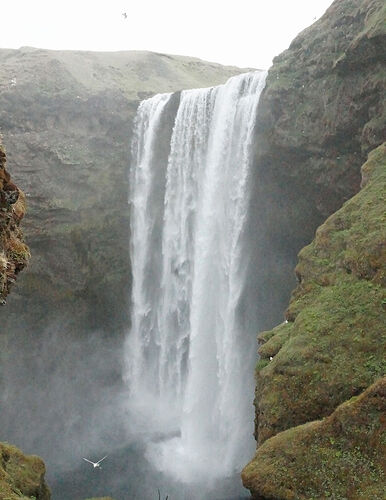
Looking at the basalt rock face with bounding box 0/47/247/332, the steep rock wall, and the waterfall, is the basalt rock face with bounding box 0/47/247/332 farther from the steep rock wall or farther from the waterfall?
the steep rock wall

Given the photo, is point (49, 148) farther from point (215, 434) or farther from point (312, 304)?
point (312, 304)

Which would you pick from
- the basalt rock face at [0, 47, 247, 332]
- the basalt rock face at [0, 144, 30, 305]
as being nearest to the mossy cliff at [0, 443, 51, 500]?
the basalt rock face at [0, 144, 30, 305]

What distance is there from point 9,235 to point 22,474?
16.0 ft

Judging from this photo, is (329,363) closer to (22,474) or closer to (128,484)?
(22,474)

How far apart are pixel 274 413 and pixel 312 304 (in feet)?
8.99

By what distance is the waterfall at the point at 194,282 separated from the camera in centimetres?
1941

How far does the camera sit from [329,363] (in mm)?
9008

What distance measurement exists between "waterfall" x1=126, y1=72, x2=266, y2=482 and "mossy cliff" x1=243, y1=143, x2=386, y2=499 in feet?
27.8

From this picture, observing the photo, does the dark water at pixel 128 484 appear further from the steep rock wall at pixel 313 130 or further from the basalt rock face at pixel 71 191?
the basalt rock face at pixel 71 191

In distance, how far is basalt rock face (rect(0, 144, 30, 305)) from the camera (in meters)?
9.20

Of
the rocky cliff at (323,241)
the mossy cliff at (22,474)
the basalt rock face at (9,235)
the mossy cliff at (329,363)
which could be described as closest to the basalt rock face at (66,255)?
the rocky cliff at (323,241)

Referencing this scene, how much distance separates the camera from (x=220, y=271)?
2138 cm

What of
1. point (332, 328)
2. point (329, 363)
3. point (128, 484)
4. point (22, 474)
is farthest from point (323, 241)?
point (128, 484)

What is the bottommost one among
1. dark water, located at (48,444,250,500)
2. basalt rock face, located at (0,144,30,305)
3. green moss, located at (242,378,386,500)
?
dark water, located at (48,444,250,500)
